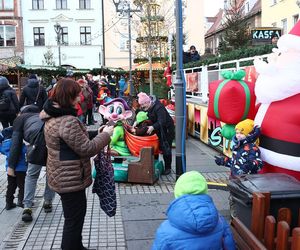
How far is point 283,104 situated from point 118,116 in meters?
3.85

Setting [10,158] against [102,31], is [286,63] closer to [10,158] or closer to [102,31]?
[10,158]

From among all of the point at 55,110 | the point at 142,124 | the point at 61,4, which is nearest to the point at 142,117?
the point at 142,124

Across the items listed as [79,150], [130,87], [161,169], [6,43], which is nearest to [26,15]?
[6,43]

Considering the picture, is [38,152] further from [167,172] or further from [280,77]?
[167,172]

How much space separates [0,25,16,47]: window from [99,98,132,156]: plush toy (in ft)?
Result: 143

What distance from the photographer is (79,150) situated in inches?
153

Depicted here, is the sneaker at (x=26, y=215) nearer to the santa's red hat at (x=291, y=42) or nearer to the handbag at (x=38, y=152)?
the handbag at (x=38, y=152)

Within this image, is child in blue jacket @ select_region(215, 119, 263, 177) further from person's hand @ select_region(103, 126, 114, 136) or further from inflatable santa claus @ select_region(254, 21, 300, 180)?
person's hand @ select_region(103, 126, 114, 136)

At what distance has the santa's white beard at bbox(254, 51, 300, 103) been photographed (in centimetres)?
370

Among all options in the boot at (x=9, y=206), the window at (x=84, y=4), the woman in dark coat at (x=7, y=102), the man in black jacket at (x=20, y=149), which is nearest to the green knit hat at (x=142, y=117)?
the man in black jacket at (x=20, y=149)

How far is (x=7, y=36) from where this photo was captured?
156 feet

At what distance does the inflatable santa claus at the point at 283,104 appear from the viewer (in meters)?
3.71

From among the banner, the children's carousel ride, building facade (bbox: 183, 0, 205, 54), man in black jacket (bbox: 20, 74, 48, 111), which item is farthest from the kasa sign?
building facade (bbox: 183, 0, 205, 54)

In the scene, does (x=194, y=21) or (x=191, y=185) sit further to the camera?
(x=194, y=21)
